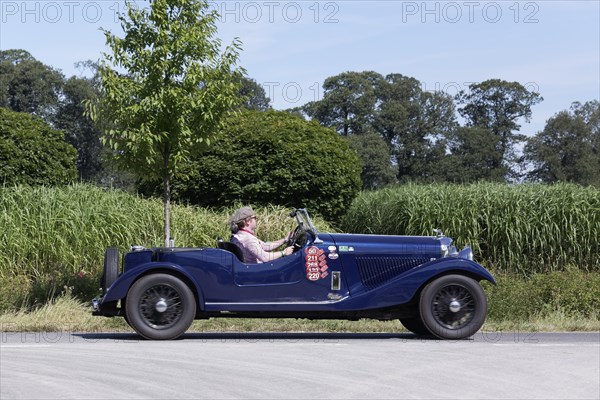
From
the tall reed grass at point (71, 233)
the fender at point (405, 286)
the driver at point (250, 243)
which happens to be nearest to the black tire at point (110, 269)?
the driver at point (250, 243)

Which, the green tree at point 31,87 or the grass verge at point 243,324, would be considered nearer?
the grass verge at point 243,324

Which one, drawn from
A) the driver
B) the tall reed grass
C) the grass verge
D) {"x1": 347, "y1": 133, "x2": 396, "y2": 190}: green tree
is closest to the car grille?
the driver

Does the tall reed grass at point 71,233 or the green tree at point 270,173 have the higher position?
the green tree at point 270,173

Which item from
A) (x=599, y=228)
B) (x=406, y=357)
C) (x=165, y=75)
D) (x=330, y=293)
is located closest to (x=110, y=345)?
(x=330, y=293)

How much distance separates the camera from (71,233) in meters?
16.1

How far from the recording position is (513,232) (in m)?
18.4

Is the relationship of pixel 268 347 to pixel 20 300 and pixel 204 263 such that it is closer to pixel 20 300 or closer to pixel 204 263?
pixel 204 263

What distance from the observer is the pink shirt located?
11.0 m

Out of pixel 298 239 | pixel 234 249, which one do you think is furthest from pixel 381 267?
pixel 234 249

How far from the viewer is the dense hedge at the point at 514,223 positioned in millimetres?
18422

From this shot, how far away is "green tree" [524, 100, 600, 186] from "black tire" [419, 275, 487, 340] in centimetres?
4870

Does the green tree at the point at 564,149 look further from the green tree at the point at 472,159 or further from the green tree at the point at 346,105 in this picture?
the green tree at the point at 346,105

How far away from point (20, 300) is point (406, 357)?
7.13m

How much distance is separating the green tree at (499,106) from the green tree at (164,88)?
50.7 metres
